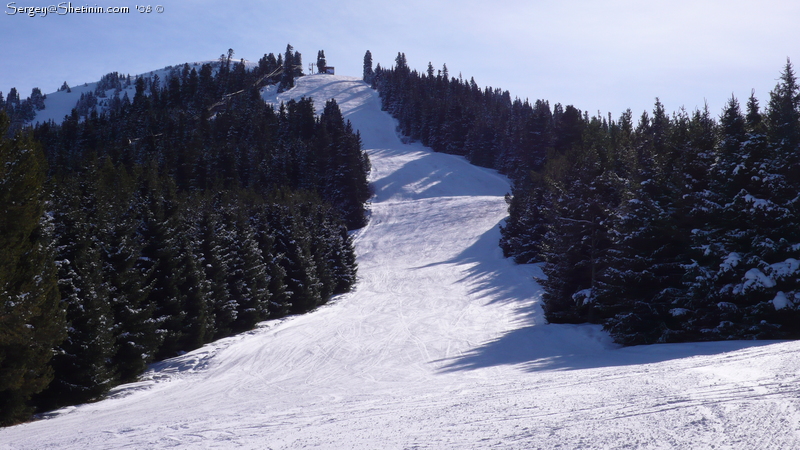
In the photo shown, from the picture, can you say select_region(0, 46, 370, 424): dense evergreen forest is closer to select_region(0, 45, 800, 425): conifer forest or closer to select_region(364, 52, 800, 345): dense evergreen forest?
select_region(0, 45, 800, 425): conifer forest

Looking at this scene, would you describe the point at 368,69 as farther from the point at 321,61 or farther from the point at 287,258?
the point at 287,258

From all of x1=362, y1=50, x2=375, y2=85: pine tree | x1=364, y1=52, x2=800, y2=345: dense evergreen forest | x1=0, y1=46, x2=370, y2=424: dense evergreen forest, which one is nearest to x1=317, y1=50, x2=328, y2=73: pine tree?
Answer: x1=362, y1=50, x2=375, y2=85: pine tree

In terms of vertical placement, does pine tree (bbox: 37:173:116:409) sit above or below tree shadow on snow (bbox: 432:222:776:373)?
above

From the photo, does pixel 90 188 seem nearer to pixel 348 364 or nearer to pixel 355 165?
pixel 348 364

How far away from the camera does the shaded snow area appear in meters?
6.69

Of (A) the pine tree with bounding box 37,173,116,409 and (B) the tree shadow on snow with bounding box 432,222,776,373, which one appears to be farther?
(A) the pine tree with bounding box 37,173,116,409

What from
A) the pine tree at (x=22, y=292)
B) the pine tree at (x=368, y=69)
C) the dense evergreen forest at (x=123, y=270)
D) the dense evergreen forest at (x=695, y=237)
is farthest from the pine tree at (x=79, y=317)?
the pine tree at (x=368, y=69)

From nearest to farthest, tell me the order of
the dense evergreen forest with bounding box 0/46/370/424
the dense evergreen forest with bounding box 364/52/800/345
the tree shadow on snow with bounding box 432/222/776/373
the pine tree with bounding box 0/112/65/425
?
the pine tree with bounding box 0/112/65/425
the dense evergreen forest with bounding box 0/46/370/424
the tree shadow on snow with bounding box 432/222/776/373
the dense evergreen forest with bounding box 364/52/800/345

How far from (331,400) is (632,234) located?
12.8 m

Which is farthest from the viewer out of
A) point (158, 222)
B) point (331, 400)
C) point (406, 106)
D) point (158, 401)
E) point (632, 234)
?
point (406, 106)

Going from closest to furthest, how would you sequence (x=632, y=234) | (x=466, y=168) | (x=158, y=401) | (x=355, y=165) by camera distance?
(x=158, y=401)
(x=632, y=234)
(x=355, y=165)
(x=466, y=168)

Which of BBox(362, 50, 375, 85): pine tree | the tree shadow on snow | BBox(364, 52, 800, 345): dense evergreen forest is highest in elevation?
BBox(362, 50, 375, 85): pine tree

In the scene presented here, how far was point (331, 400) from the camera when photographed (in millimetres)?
11516

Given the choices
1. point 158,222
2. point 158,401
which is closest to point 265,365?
point 158,401
